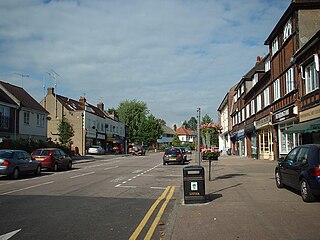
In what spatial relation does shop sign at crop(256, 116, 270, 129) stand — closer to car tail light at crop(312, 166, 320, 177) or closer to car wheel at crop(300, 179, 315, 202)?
car wheel at crop(300, 179, 315, 202)

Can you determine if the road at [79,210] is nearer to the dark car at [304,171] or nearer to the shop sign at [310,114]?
the dark car at [304,171]

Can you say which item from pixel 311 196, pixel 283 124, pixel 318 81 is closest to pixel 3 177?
pixel 311 196

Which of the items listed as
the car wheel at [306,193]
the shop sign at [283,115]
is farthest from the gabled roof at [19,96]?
the car wheel at [306,193]

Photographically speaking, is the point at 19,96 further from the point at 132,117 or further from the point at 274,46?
the point at 132,117

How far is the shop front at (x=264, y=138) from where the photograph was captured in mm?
29337

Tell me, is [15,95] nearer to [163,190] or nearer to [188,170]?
[163,190]

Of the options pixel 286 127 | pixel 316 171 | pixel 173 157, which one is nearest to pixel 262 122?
pixel 286 127

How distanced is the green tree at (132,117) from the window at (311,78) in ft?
240

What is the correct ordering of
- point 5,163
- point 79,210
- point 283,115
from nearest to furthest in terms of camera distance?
1. point 79,210
2. point 5,163
3. point 283,115

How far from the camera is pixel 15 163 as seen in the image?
17016 millimetres

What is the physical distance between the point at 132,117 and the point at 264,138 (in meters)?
62.8

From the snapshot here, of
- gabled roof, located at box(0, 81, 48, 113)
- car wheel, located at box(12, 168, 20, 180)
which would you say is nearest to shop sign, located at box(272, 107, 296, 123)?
car wheel, located at box(12, 168, 20, 180)

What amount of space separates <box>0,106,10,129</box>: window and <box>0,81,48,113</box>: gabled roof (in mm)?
1941

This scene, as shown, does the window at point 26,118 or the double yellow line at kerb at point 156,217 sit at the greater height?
the window at point 26,118
